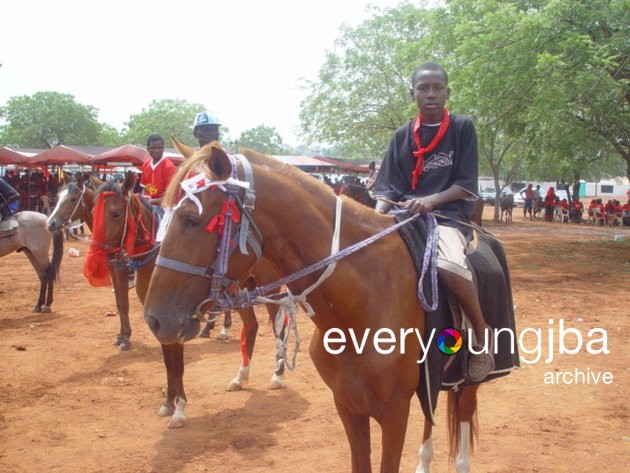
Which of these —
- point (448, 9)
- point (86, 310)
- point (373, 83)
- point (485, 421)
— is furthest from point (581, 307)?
point (373, 83)

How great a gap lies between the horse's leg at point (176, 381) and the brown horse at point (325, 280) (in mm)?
2785

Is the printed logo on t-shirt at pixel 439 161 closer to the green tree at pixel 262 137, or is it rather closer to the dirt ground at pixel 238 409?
the dirt ground at pixel 238 409

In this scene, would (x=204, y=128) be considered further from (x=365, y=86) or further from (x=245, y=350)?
Result: (x=365, y=86)

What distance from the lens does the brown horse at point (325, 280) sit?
2396 millimetres

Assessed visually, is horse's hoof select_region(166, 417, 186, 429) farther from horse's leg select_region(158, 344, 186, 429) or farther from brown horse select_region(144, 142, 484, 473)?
brown horse select_region(144, 142, 484, 473)

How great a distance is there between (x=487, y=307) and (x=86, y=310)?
8.91m

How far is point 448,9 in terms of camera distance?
1642cm

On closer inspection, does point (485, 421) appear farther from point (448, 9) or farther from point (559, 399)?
point (448, 9)

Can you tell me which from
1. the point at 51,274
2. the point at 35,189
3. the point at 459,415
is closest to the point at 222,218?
the point at 459,415

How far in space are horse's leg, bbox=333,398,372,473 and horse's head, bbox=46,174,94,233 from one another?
7.76 metres

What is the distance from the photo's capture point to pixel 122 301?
805 centimetres

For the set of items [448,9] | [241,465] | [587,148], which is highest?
[448,9]

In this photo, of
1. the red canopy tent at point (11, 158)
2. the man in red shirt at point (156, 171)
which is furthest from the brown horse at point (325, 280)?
the red canopy tent at point (11, 158)

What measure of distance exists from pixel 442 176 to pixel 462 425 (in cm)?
203
